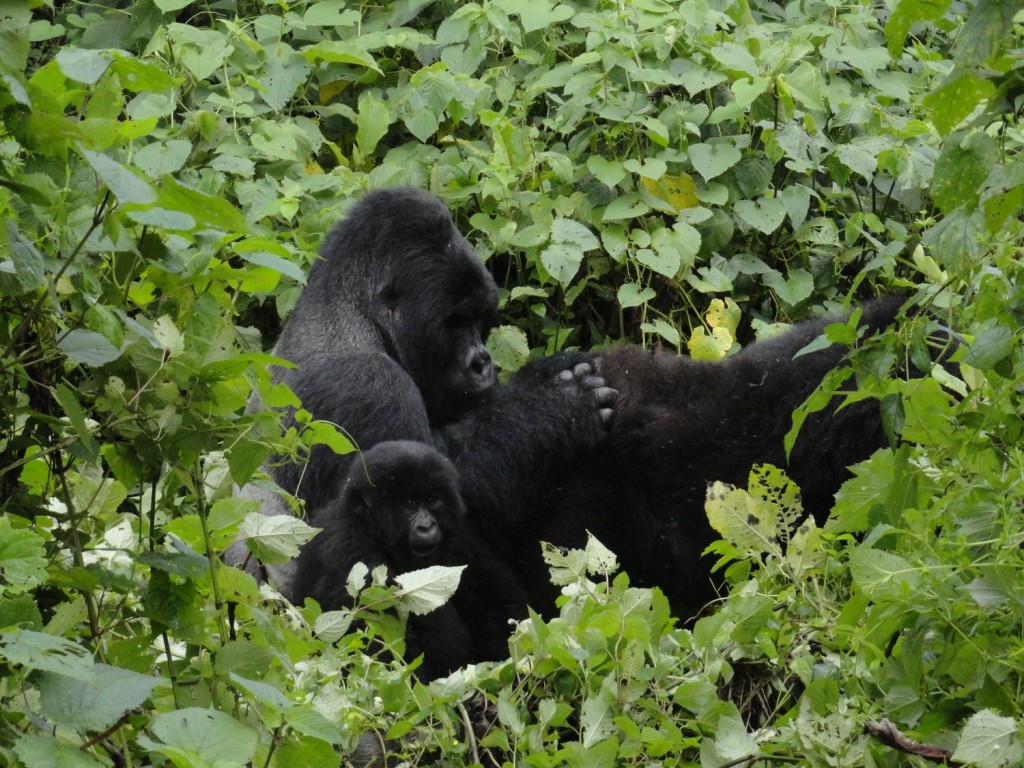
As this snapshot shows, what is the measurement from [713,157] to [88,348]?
3.72 metres

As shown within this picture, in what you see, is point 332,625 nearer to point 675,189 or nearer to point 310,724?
point 310,724

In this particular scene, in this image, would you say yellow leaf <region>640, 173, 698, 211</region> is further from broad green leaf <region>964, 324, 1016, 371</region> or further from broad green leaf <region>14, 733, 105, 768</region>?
broad green leaf <region>14, 733, 105, 768</region>

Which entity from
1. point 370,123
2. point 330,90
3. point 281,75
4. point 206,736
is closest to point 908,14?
point 206,736

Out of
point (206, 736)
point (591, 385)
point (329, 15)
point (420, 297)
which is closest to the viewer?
point (206, 736)

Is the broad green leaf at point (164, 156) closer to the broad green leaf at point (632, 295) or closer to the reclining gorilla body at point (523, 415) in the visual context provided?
the reclining gorilla body at point (523, 415)

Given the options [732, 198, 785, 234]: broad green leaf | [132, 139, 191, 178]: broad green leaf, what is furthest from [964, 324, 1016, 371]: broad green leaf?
[732, 198, 785, 234]: broad green leaf

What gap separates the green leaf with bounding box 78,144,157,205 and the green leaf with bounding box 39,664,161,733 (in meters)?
0.48

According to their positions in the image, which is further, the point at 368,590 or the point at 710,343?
the point at 710,343

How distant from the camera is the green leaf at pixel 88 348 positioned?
5.27 ft

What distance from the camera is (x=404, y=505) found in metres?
3.56

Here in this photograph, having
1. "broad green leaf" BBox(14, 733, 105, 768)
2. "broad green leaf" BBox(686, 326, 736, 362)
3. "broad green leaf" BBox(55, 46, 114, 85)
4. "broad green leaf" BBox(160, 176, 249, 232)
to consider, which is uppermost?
"broad green leaf" BBox(55, 46, 114, 85)

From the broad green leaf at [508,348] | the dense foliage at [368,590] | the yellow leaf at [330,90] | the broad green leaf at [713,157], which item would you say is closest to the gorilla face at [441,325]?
the broad green leaf at [508,348]

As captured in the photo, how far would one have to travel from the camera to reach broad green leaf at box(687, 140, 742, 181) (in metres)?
5.02

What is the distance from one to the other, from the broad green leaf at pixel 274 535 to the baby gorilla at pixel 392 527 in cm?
138
